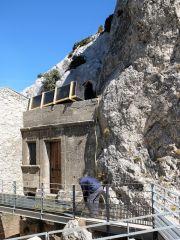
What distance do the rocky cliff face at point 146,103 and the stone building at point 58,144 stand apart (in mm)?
981

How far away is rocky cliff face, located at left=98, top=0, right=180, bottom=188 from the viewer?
50.9ft

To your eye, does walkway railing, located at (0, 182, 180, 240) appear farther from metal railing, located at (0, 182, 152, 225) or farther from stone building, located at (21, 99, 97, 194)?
stone building, located at (21, 99, 97, 194)

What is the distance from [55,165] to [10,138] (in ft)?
11.8

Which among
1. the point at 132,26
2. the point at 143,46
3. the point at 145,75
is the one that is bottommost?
the point at 145,75

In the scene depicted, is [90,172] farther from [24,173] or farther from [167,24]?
[167,24]

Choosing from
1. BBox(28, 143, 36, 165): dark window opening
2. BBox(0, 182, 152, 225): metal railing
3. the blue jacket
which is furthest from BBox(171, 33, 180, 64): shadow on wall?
BBox(28, 143, 36, 165): dark window opening

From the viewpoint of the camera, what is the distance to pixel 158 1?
17.8 metres

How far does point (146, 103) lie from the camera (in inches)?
647

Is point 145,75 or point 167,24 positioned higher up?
point 167,24

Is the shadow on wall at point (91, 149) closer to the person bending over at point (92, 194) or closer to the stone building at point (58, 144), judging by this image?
the stone building at point (58, 144)

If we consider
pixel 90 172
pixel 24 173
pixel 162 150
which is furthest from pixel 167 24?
pixel 24 173

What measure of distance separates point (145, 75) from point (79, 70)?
51.8ft

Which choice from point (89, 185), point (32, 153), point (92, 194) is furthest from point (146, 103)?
point (32, 153)

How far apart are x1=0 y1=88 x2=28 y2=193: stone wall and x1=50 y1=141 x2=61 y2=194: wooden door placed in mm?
2604
